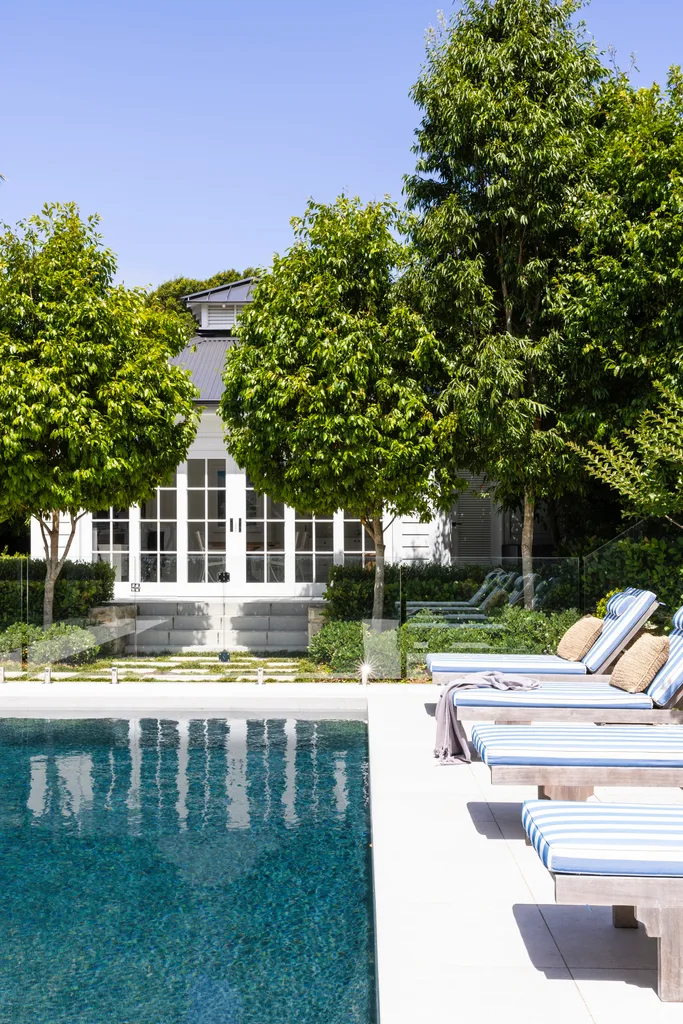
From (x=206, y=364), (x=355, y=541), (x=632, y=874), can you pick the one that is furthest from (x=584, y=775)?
(x=206, y=364)

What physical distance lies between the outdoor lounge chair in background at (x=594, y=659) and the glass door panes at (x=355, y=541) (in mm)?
7263

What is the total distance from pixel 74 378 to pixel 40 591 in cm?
340

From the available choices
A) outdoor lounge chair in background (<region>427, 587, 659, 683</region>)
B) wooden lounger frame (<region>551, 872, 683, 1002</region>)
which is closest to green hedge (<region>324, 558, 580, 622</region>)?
outdoor lounge chair in background (<region>427, 587, 659, 683</region>)

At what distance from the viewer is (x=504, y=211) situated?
40.9 ft

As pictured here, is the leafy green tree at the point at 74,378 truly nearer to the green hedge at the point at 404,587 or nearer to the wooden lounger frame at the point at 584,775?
the green hedge at the point at 404,587

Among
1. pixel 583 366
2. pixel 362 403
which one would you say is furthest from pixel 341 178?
pixel 583 366

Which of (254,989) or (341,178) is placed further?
(341,178)

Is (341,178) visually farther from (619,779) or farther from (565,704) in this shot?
(619,779)

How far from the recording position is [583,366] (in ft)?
39.9

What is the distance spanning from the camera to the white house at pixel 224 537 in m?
17.0

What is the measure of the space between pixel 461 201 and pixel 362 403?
3523 millimetres

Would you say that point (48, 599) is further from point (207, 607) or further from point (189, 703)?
point (189, 703)

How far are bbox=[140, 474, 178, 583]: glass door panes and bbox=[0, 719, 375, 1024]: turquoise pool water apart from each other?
24.7 feet

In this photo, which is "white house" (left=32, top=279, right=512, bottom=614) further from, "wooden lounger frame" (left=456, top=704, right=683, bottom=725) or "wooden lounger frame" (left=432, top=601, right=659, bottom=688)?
"wooden lounger frame" (left=456, top=704, right=683, bottom=725)
